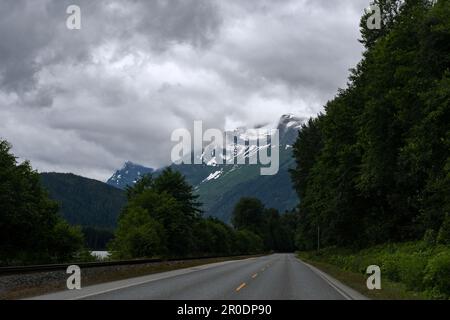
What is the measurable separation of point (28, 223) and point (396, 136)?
1403 inches

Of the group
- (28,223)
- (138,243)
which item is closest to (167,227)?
(138,243)

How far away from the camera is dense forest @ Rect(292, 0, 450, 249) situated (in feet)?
78.3

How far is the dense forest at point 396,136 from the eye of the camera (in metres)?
23.9

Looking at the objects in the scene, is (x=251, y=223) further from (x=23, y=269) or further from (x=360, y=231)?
(x=23, y=269)

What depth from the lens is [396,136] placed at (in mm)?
30172

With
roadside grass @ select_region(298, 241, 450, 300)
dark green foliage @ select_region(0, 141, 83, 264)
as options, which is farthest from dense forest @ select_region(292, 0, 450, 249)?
dark green foliage @ select_region(0, 141, 83, 264)

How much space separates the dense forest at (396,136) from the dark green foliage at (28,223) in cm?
2862

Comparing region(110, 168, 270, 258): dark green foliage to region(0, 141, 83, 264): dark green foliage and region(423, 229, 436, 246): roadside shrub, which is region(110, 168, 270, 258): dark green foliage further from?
region(423, 229, 436, 246): roadside shrub

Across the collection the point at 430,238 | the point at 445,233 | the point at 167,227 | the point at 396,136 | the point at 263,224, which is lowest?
the point at 263,224

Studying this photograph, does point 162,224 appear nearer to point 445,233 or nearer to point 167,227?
point 167,227

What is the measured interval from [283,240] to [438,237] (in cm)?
17275

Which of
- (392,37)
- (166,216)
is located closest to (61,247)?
(166,216)

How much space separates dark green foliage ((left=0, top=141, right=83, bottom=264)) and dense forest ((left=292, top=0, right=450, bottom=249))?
28624 mm

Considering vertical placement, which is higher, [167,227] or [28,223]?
[28,223]
